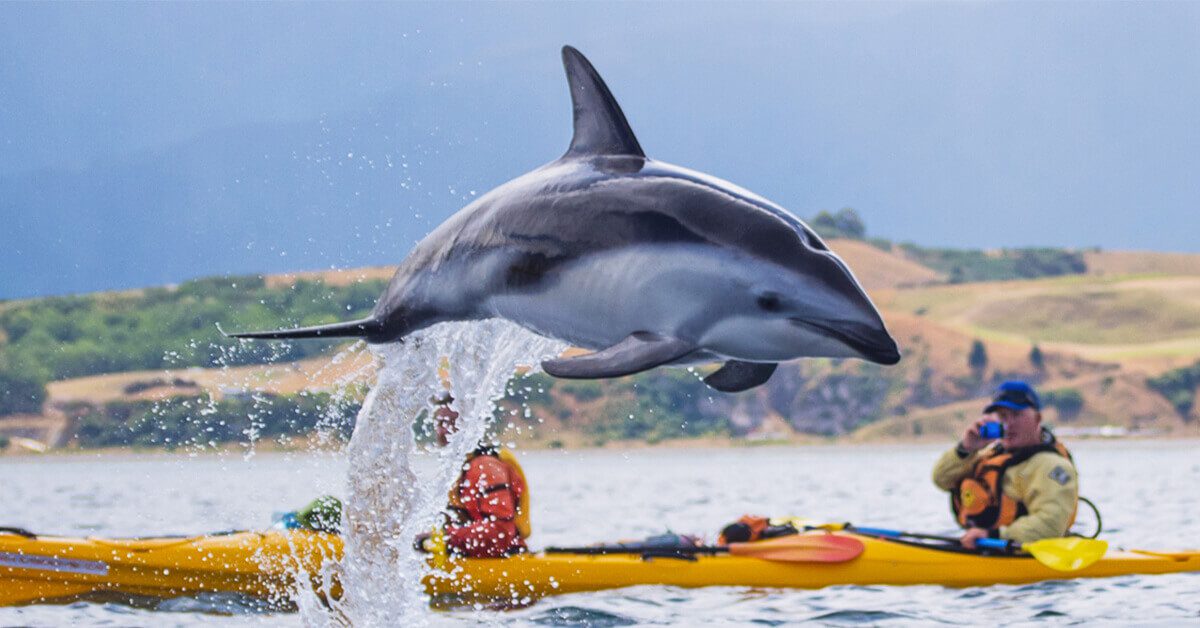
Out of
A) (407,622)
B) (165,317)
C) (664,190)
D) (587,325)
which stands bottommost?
(407,622)

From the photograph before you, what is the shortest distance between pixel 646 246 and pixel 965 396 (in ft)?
265

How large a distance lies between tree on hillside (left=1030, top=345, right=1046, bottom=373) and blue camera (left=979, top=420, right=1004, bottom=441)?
76.0 meters

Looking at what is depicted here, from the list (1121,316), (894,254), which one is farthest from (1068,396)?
(894,254)

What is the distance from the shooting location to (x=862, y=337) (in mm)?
3828

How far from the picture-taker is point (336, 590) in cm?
1160

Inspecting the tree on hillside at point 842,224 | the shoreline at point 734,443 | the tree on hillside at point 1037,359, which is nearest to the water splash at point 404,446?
the shoreline at point 734,443

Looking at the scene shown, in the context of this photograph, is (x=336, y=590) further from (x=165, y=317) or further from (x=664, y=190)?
(x=165, y=317)

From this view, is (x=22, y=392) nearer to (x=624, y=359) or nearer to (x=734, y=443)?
(x=734, y=443)

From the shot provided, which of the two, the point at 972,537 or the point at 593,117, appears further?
the point at 972,537

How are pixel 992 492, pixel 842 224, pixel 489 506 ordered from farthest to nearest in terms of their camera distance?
pixel 842 224, pixel 992 492, pixel 489 506

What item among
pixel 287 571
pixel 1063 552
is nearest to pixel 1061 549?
pixel 1063 552

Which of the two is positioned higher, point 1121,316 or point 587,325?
point 1121,316

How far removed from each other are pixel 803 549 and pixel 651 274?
839 cm

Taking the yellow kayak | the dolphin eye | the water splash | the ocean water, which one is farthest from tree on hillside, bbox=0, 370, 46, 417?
the dolphin eye
